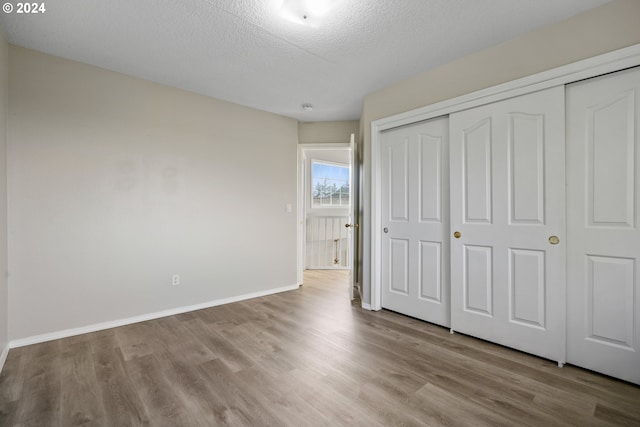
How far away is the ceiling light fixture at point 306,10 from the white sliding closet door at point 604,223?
175 cm

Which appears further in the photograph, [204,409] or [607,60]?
[607,60]

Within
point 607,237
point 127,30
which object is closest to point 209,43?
point 127,30

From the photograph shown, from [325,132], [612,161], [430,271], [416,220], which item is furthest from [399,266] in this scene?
[325,132]

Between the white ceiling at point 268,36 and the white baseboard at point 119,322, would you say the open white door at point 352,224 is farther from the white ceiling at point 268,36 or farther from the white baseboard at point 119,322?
the white baseboard at point 119,322

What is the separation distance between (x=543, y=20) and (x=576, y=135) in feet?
2.69

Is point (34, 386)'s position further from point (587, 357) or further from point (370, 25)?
point (587, 357)

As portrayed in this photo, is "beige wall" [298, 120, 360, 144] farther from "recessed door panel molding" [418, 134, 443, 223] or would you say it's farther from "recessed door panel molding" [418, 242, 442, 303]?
"recessed door panel molding" [418, 242, 442, 303]

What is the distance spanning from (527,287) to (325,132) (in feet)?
10.2

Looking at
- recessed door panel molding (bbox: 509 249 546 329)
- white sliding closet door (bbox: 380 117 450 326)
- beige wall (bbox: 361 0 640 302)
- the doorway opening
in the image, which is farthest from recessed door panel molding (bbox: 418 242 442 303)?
the doorway opening

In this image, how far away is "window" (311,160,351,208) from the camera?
593cm

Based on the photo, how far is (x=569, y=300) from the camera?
2029 millimetres

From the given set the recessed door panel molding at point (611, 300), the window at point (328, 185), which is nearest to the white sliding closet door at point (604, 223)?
the recessed door panel molding at point (611, 300)

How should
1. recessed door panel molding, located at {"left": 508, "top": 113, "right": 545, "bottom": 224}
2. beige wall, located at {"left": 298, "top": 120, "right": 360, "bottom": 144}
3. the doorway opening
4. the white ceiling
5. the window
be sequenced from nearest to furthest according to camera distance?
the white ceiling < recessed door panel molding, located at {"left": 508, "top": 113, "right": 545, "bottom": 224} < beige wall, located at {"left": 298, "top": 120, "right": 360, "bottom": 144} < the doorway opening < the window

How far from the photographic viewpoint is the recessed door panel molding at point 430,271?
278 cm
